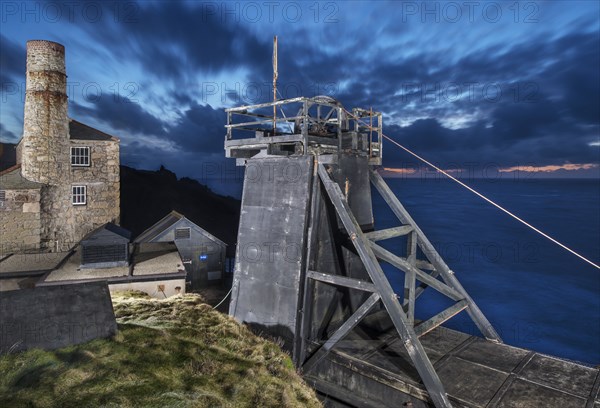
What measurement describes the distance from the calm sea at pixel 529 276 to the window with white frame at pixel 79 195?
3120 centimetres

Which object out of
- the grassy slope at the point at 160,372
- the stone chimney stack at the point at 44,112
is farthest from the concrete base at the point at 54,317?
the stone chimney stack at the point at 44,112

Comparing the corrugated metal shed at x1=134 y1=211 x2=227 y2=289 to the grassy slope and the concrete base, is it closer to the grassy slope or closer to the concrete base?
the grassy slope

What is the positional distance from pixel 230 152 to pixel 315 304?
496 cm

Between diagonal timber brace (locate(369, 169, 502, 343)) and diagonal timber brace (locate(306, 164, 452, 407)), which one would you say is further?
diagonal timber brace (locate(369, 169, 502, 343))

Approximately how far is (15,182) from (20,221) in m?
2.64

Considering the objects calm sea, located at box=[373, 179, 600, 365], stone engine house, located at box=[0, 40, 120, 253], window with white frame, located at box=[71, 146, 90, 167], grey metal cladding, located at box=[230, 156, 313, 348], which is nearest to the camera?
grey metal cladding, located at box=[230, 156, 313, 348]

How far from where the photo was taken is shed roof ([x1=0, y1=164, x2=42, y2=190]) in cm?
2420

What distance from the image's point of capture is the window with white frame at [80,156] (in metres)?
26.7

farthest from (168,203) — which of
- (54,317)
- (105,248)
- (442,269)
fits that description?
(442,269)

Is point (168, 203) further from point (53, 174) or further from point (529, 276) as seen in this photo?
point (529, 276)

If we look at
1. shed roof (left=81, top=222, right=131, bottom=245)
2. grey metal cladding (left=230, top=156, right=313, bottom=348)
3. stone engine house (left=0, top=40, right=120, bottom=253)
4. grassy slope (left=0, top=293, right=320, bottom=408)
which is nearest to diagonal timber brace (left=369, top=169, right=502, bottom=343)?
grey metal cladding (left=230, top=156, right=313, bottom=348)

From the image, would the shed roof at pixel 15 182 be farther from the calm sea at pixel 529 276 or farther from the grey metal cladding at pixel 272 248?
the calm sea at pixel 529 276

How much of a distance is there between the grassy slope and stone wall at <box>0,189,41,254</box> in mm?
18930

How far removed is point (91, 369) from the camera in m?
7.52
